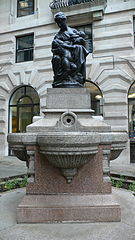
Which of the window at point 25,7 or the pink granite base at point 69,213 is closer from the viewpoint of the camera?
the pink granite base at point 69,213

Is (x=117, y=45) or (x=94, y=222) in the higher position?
(x=117, y=45)

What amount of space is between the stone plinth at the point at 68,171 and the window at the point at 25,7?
15.4m

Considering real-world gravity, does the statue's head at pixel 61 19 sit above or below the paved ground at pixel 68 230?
above

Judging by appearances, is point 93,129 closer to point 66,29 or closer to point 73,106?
point 73,106

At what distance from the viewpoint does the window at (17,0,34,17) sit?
17.0m

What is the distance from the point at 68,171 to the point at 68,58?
10.0ft

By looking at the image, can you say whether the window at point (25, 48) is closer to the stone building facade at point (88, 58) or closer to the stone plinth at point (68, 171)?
the stone building facade at point (88, 58)

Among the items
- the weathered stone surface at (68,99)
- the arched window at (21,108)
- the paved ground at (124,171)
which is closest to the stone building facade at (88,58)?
the arched window at (21,108)

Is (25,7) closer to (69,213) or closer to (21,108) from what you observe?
(21,108)

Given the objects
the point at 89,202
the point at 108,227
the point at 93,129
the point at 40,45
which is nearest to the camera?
the point at 108,227

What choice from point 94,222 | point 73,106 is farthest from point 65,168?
point 73,106

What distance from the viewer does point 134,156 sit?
43.9 feet

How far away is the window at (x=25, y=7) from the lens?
17.0m

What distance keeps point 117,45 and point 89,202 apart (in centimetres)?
1236
